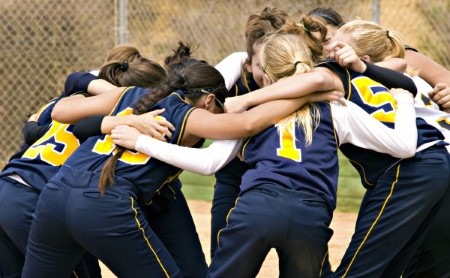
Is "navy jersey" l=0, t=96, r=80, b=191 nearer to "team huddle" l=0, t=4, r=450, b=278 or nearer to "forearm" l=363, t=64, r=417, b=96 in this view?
"team huddle" l=0, t=4, r=450, b=278

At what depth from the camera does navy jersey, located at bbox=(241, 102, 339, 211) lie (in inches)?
140

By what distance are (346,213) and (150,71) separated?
4.79 m

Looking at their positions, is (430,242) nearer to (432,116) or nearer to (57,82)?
(432,116)

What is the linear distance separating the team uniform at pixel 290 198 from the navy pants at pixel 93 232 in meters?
0.31

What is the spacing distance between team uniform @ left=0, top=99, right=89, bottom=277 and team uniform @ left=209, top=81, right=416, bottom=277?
1088 mm

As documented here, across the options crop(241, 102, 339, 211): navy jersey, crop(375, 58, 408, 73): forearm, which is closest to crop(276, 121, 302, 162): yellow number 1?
crop(241, 102, 339, 211): navy jersey

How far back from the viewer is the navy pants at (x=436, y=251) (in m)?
4.45

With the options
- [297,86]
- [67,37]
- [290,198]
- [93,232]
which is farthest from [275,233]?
[67,37]

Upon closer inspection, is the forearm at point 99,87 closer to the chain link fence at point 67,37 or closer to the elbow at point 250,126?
the elbow at point 250,126

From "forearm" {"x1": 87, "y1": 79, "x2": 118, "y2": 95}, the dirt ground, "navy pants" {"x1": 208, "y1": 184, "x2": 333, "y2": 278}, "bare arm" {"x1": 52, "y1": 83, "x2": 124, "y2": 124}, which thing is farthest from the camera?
the dirt ground

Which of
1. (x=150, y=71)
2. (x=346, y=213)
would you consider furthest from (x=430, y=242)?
(x=346, y=213)

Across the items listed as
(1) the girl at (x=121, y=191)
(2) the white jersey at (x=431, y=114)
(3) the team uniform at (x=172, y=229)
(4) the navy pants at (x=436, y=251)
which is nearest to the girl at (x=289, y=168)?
(1) the girl at (x=121, y=191)

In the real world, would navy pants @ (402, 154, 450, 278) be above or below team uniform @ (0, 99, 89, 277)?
below

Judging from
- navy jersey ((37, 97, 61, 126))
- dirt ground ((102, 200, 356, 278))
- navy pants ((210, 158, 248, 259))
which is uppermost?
navy jersey ((37, 97, 61, 126))
